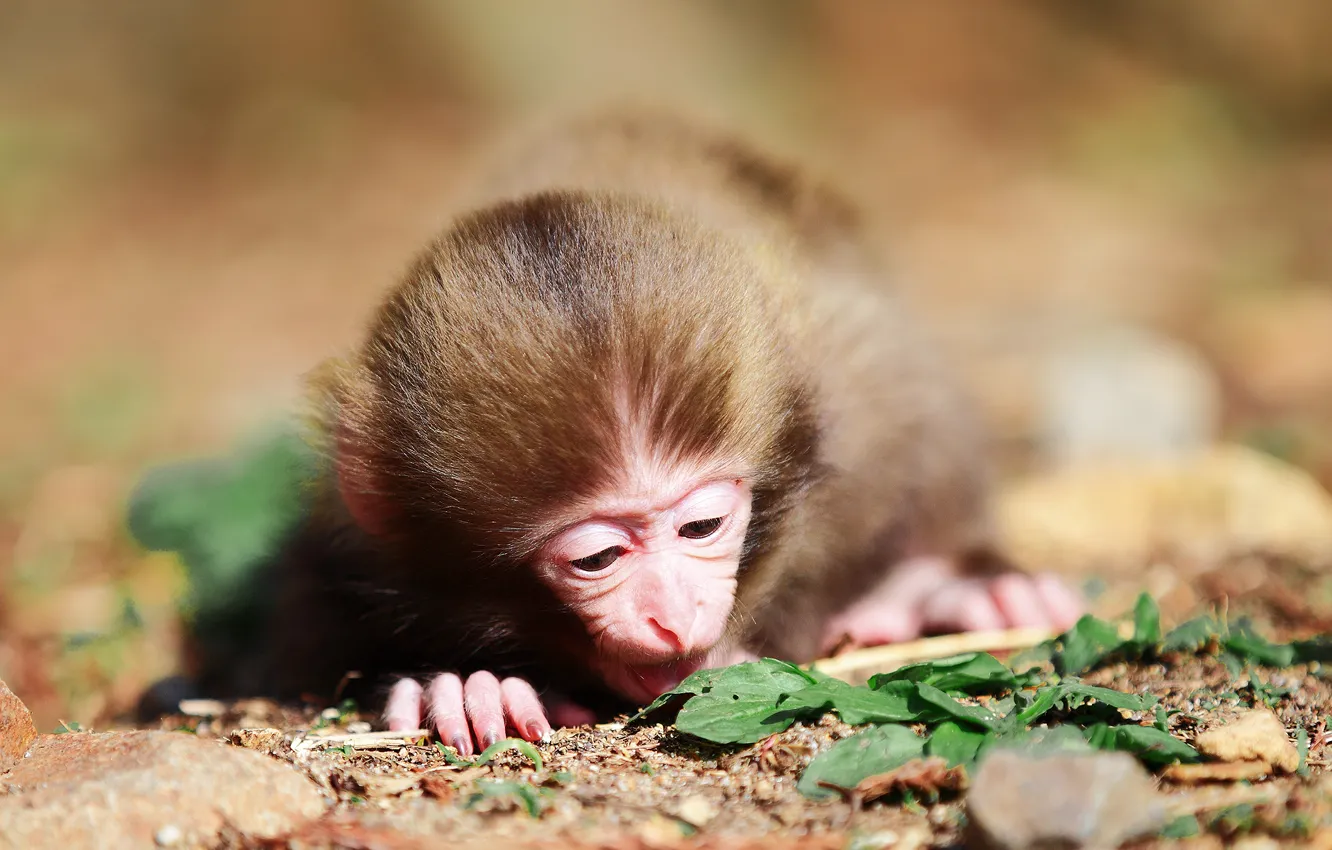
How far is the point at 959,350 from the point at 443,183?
501 cm

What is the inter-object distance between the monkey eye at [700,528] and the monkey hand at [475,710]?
0.53 m

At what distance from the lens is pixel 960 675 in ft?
9.24

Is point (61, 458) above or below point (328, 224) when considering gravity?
below

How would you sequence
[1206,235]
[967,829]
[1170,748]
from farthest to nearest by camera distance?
[1206,235] → [1170,748] → [967,829]

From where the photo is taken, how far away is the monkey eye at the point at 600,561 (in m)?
2.90

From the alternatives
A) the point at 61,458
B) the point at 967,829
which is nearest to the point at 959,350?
the point at 61,458

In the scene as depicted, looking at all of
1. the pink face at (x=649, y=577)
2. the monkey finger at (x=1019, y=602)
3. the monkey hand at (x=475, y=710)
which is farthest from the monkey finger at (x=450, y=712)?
the monkey finger at (x=1019, y=602)

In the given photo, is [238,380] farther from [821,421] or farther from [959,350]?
[821,421]

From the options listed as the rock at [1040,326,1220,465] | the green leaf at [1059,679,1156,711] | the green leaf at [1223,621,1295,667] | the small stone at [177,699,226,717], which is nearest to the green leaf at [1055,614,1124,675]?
the green leaf at [1223,621,1295,667]

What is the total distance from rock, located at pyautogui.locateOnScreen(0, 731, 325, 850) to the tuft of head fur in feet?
2.61

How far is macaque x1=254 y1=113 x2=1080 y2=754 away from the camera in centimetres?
286

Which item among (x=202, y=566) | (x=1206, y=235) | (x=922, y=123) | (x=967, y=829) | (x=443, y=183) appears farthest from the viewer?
(x=922, y=123)

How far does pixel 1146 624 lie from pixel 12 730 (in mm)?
2620

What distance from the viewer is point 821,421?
339 cm
